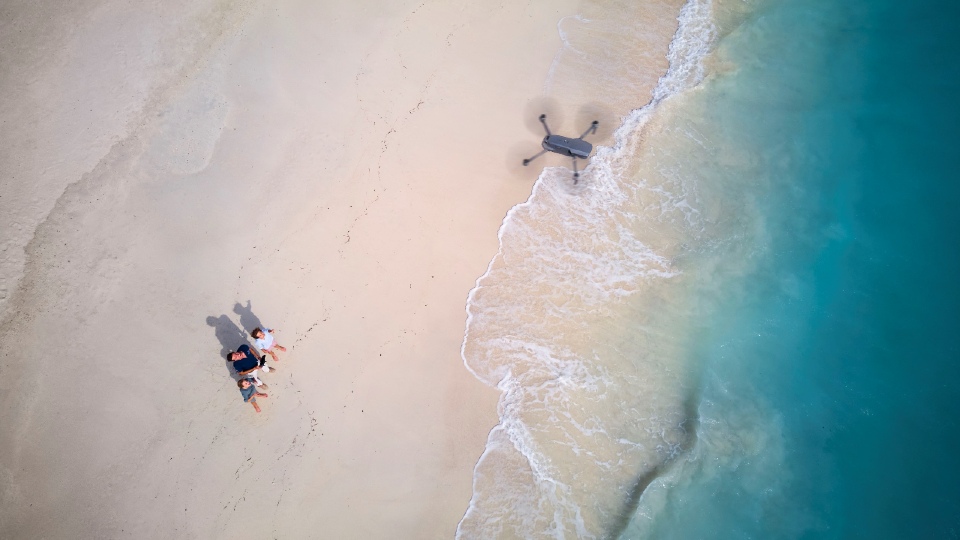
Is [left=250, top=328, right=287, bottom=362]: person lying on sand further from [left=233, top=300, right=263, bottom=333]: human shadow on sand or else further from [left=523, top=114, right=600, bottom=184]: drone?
[left=523, top=114, right=600, bottom=184]: drone

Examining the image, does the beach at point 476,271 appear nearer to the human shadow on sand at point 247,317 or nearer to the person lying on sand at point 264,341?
the human shadow on sand at point 247,317

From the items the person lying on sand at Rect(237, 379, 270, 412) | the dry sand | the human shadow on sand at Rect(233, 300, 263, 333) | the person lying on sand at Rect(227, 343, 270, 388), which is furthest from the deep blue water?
the human shadow on sand at Rect(233, 300, 263, 333)

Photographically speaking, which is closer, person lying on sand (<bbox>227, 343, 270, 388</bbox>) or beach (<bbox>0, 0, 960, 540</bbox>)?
person lying on sand (<bbox>227, 343, 270, 388</bbox>)

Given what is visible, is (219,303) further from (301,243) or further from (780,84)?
(780,84)

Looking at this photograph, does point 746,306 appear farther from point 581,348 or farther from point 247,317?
point 247,317

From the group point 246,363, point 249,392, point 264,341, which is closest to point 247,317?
point 264,341

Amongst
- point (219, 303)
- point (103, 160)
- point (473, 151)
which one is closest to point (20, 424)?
point (219, 303)

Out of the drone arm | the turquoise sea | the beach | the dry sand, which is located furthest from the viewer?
the drone arm
